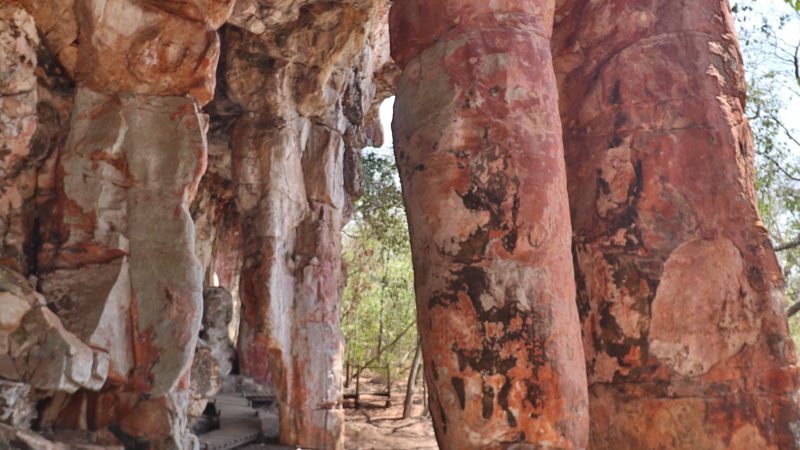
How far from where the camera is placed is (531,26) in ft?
7.79

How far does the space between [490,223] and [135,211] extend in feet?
13.5

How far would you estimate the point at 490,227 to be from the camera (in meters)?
2.13

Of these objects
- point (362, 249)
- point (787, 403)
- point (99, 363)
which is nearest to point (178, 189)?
point (99, 363)

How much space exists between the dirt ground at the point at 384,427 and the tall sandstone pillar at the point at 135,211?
A: 734cm

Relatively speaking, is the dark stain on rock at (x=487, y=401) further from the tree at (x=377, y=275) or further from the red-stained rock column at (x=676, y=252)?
the tree at (x=377, y=275)

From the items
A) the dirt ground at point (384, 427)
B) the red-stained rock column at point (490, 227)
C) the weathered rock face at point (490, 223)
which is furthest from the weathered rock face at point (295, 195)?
the red-stained rock column at point (490, 227)

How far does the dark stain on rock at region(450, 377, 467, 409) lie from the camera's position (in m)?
2.01

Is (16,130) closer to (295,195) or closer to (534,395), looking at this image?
(534,395)

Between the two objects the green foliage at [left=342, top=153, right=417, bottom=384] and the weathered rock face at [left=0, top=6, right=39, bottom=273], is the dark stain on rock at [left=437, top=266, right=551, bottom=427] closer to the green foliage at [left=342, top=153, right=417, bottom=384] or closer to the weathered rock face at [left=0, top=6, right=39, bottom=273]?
the weathered rock face at [left=0, top=6, right=39, bottom=273]

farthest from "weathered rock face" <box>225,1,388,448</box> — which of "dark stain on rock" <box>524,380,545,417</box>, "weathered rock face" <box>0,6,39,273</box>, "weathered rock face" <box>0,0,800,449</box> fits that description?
"dark stain on rock" <box>524,380,545,417</box>

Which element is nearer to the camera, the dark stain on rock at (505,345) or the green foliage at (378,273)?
the dark stain on rock at (505,345)

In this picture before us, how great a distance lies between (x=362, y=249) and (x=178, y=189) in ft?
42.6

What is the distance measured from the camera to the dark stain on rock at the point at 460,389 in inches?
79.2

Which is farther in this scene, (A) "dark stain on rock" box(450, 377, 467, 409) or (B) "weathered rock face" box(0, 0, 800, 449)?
(B) "weathered rock face" box(0, 0, 800, 449)
